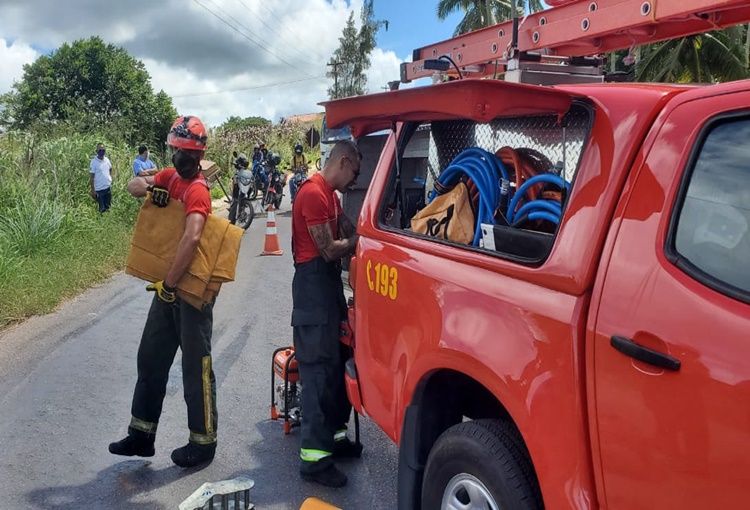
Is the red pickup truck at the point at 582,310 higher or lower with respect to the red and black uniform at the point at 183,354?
higher

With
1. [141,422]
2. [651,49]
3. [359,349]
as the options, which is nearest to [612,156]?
[359,349]

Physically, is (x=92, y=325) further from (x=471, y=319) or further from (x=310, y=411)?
(x=471, y=319)

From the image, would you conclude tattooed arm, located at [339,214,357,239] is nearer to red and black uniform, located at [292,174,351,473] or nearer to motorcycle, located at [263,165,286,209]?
red and black uniform, located at [292,174,351,473]

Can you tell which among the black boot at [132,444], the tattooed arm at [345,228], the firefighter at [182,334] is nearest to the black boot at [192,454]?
the firefighter at [182,334]

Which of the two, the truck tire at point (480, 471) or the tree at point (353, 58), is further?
the tree at point (353, 58)

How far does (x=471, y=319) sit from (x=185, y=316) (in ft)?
7.11

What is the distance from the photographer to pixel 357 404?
369 centimetres

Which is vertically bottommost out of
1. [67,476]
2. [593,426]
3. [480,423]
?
[67,476]

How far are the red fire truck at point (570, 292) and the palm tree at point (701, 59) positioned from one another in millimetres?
17195

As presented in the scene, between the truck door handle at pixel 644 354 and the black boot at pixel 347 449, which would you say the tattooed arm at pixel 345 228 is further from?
the truck door handle at pixel 644 354

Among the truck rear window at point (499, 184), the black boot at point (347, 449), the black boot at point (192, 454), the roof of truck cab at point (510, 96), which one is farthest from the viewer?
the black boot at point (347, 449)

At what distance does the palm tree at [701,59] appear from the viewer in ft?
62.0

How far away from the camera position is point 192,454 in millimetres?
4176

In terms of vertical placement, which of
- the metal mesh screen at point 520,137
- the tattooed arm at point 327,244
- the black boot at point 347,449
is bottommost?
the black boot at point 347,449
